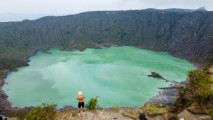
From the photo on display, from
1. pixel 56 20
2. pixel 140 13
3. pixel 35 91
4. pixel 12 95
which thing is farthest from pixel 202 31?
pixel 56 20

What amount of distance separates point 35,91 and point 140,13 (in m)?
85.1

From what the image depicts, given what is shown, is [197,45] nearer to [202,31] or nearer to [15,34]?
[202,31]

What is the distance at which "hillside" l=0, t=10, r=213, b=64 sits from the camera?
61.2 meters

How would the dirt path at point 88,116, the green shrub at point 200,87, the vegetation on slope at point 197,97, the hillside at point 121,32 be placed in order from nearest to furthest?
the vegetation on slope at point 197,97, the green shrub at point 200,87, the dirt path at point 88,116, the hillside at point 121,32

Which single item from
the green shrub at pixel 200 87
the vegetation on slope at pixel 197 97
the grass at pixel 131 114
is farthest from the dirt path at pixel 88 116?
the green shrub at pixel 200 87

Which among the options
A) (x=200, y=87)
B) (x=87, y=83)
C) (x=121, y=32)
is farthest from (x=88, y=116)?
(x=121, y=32)

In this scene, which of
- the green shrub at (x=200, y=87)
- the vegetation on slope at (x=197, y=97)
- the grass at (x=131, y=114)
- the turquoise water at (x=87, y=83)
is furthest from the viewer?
the turquoise water at (x=87, y=83)

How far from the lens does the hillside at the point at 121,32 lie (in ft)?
201

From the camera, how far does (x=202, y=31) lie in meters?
61.5

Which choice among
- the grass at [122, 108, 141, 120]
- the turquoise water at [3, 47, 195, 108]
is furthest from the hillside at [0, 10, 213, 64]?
the grass at [122, 108, 141, 120]

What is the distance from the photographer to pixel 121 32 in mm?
90375

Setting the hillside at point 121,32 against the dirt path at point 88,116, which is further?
the hillside at point 121,32

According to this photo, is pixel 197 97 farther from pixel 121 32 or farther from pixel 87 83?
pixel 121 32

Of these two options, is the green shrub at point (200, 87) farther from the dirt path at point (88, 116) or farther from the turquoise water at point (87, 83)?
the turquoise water at point (87, 83)
